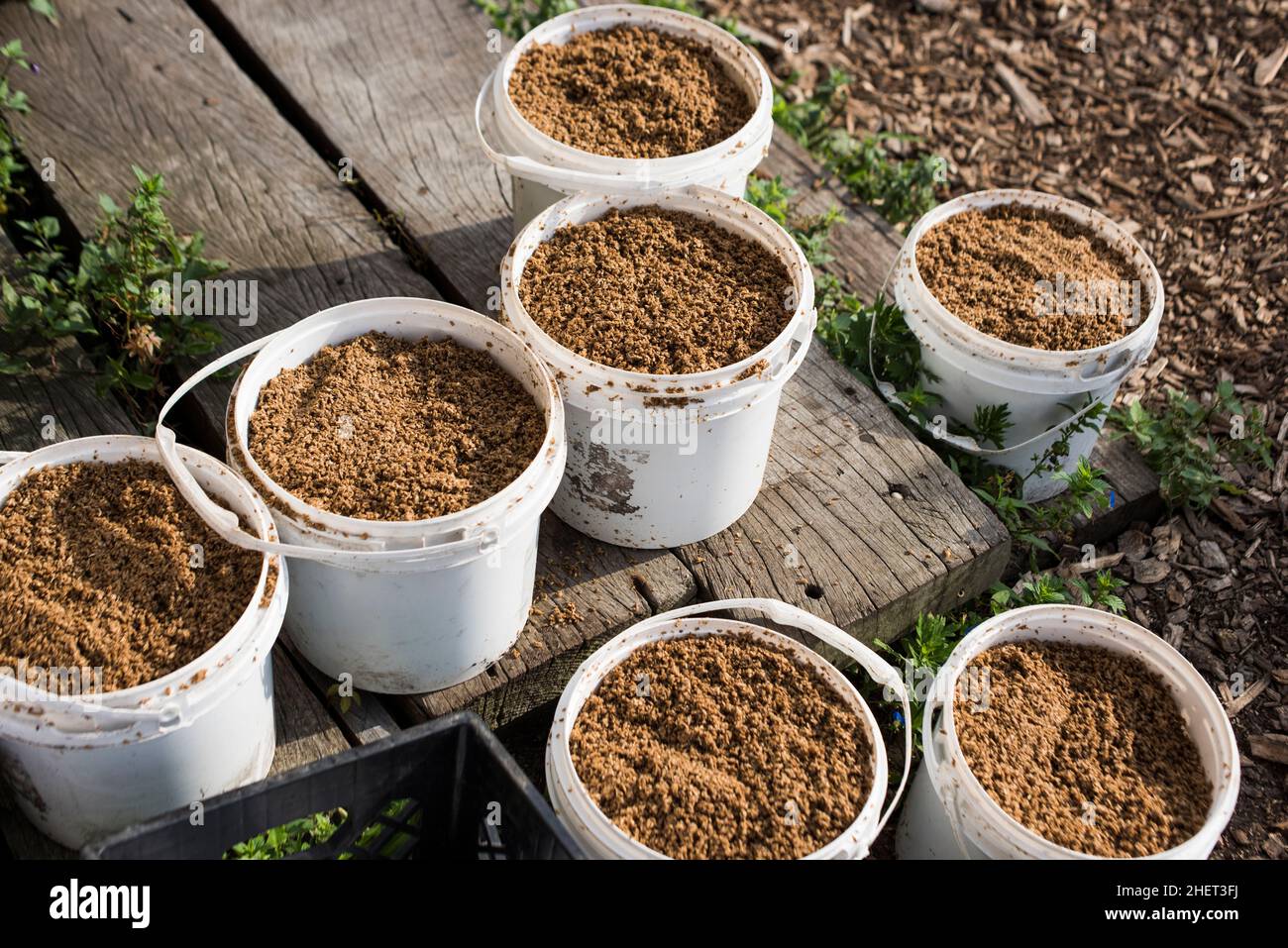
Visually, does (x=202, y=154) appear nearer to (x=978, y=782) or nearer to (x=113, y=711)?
(x=113, y=711)

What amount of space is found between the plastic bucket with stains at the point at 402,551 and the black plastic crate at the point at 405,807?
36 centimetres

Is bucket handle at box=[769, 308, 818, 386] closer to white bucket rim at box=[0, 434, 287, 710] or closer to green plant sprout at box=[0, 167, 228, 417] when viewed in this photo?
white bucket rim at box=[0, 434, 287, 710]

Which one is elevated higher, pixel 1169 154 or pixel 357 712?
pixel 1169 154

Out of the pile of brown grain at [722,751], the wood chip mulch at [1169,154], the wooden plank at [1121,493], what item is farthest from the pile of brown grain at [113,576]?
the wood chip mulch at [1169,154]

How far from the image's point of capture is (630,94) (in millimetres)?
3816

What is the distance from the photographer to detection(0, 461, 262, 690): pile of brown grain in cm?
253

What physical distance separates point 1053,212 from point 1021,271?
34cm

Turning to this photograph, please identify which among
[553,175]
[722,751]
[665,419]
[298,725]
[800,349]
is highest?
[553,175]

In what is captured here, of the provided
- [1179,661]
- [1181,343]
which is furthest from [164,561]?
[1181,343]

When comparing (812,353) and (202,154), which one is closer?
(812,353)

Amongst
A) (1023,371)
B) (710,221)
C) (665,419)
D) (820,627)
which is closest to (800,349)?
(665,419)

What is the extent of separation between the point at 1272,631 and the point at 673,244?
2.06 m

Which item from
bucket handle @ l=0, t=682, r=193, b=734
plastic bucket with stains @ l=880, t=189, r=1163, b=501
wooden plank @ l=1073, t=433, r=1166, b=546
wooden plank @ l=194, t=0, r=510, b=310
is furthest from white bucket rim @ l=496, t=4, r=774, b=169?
bucket handle @ l=0, t=682, r=193, b=734

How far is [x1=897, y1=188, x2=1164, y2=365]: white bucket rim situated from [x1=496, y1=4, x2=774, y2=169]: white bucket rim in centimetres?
57
